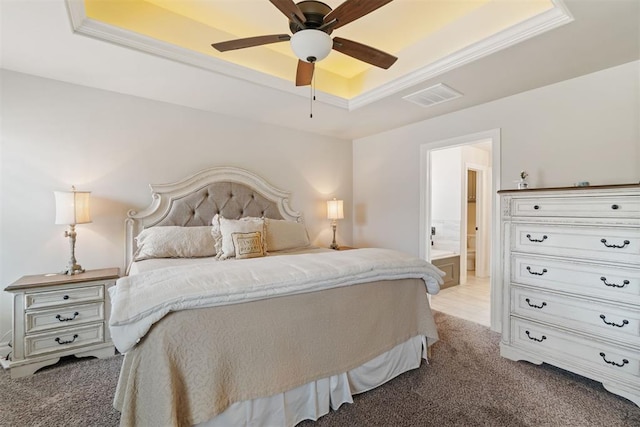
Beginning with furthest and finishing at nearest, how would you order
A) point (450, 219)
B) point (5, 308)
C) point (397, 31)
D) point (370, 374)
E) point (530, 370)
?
point (450, 219) < point (397, 31) < point (5, 308) < point (530, 370) < point (370, 374)

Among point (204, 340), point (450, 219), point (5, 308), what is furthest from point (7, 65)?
point (450, 219)

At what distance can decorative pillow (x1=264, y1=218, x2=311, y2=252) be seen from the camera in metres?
3.08

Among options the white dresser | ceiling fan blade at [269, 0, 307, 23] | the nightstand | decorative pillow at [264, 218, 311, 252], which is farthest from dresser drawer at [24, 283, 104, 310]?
the white dresser

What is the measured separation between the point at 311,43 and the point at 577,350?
9.01 feet

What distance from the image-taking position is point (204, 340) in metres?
1.32

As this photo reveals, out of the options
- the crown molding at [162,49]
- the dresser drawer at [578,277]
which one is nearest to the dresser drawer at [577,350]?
the dresser drawer at [578,277]

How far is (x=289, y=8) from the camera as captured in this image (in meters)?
1.50

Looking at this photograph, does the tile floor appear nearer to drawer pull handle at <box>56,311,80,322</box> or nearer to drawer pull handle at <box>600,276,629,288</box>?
drawer pull handle at <box>600,276,629,288</box>

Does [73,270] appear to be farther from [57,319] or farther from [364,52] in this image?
[364,52]

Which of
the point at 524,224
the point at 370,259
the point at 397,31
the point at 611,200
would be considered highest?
the point at 397,31

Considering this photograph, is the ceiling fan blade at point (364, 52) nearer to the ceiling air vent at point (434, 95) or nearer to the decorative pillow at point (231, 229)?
the ceiling air vent at point (434, 95)

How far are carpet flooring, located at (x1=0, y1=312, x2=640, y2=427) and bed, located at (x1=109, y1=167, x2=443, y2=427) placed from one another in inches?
5.4

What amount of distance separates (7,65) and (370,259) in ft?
10.7

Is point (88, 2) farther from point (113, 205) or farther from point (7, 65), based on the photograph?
point (113, 205)
